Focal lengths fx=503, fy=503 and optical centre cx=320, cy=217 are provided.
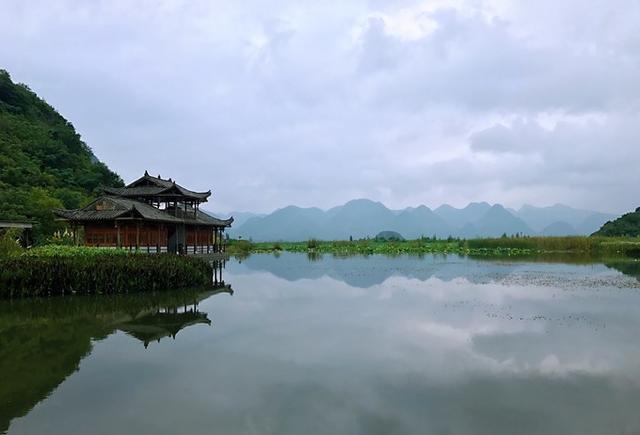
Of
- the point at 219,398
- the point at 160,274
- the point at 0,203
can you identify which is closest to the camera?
the point at 219,398

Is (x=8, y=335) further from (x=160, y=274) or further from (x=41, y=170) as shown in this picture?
(x=41, y=170)

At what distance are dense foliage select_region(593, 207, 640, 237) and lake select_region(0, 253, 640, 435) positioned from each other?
58.6 metres

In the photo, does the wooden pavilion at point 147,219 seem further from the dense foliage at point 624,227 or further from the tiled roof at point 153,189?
the dense foliage at point 624,227

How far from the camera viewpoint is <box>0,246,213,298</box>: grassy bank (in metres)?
18.0

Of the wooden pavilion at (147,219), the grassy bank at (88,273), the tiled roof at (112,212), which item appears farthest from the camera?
the wooden pavilion at (147,219)

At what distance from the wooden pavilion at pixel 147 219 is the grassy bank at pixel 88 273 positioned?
8.82 m

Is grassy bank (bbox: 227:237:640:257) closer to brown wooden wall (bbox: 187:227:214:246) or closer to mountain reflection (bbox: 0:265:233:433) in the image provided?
brown wooden wall (bbox: 187:227:214:246)

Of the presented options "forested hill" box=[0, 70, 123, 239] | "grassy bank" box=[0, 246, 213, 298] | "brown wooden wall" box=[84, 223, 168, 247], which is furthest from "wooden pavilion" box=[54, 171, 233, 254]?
"grassy bank" box=[0, 246, 213, 298]

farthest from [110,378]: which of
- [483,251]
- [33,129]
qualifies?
[33,129]

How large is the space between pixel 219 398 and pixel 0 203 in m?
32.4

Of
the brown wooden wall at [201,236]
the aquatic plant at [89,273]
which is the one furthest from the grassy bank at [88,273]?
the brown wooden wall at [201,236]

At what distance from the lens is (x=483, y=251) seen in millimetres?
56531

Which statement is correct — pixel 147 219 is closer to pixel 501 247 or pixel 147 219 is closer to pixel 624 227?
pixel 501 247

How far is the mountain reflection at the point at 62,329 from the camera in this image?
8383 millimetres
